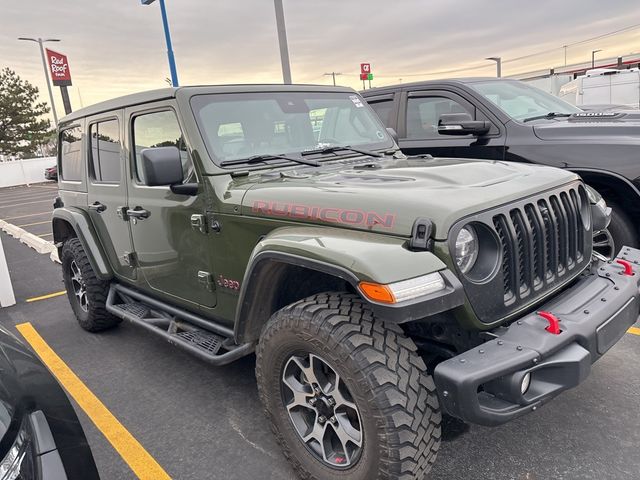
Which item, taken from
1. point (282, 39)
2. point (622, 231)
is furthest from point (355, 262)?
point (282, 39)

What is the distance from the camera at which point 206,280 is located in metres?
3.10

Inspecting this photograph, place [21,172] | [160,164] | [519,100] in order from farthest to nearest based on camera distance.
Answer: [21,172] < [519,100] < [160,164]

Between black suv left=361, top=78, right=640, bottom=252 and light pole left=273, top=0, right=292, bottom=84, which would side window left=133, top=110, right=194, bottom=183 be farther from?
light pole left=273, top=0, right=292, bottom=84

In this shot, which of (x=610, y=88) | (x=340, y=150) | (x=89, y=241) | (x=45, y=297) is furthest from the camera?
(x=610, y=88)

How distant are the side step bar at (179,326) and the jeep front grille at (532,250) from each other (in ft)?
4.39

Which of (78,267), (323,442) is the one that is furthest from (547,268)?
(78,267)

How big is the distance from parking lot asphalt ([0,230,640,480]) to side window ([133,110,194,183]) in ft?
4.81

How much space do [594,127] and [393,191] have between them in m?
3.35

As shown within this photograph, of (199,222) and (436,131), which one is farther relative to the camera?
(436,131)

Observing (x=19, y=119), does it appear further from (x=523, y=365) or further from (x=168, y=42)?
(x=523, y=365)

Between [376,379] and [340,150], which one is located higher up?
[340,150]

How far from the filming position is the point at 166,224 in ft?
10.9

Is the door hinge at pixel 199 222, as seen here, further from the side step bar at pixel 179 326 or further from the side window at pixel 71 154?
the side window at pixel 71 154

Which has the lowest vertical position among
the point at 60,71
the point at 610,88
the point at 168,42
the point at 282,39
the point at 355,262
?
the point at 355,262
